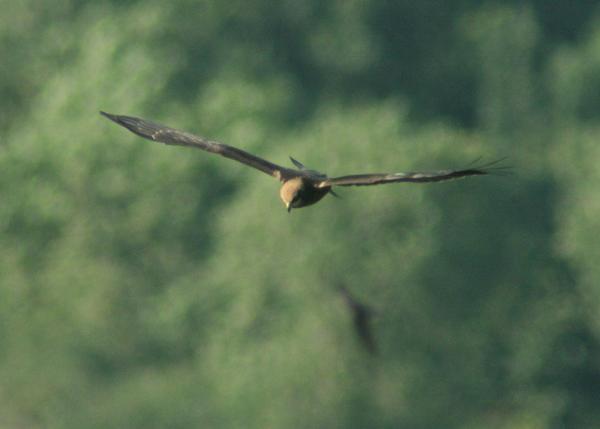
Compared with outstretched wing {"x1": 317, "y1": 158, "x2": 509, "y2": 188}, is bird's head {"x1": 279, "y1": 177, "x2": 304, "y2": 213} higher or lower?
higher

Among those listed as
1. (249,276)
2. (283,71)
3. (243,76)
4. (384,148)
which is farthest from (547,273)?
(283,71)

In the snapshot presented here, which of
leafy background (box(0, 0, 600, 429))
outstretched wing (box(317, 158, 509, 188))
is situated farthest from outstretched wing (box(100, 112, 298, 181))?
leafy background (box(0, 0, 600, 429))

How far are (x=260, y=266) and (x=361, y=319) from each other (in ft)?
16.9

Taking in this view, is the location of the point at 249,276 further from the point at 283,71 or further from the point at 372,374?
the point at 283,71

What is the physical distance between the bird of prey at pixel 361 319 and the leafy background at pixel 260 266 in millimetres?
334

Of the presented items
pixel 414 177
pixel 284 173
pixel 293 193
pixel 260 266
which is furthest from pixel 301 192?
pixel 260 266

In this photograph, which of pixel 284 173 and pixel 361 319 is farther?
pixel 361 319

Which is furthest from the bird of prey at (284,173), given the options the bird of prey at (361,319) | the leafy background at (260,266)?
the leafy background at (260,266)

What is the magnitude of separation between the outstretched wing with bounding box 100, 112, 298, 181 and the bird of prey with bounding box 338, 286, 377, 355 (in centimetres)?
1741

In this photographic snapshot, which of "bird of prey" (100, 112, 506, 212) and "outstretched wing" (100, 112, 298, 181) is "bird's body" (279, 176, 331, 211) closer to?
"bird of prey" (100, 112, 506, 212)

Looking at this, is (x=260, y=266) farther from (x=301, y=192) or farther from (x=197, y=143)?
(x=301, y=192)

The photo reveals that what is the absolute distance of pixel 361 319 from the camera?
107 feet

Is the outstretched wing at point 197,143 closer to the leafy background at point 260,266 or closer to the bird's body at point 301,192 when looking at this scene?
the bird's body at point 301,192

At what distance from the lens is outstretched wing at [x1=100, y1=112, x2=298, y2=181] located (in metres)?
12.8
